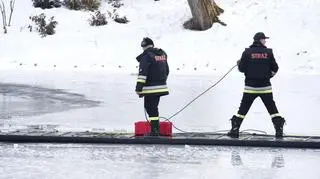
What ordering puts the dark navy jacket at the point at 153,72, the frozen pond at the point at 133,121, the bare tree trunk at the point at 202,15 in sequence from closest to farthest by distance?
the frozen pond at the point at 133,121, the dark navy jacket at the point at 153,72, the bare tree trunk at the point at 202,15

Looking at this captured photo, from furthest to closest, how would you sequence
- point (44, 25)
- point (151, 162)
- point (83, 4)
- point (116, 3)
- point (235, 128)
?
point (116, 3)
point (83, 4)
point (44, 25)
point (235, 128)
point (151, 162)

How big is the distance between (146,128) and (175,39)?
679 inches

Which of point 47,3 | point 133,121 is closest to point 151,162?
point 133,121

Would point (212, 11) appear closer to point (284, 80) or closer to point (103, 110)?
point (284, 80)

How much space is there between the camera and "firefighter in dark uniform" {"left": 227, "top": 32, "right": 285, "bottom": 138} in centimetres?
976

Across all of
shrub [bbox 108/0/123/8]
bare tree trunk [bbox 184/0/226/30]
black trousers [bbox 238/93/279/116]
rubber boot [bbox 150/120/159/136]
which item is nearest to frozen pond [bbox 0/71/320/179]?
rubber boot [bbox 150/120/159/136]

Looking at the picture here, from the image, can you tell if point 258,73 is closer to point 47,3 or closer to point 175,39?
point 175,39

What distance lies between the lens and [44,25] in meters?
29.2

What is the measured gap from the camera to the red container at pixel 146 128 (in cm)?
1002

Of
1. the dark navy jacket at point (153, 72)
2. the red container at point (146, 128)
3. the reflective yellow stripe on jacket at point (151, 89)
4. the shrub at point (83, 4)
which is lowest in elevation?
the red container at point (146, 128)

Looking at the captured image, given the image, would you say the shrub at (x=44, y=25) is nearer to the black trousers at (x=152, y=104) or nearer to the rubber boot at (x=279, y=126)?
the black trousers at (x=152, y=104)

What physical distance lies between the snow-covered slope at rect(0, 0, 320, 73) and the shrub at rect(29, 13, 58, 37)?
0.28 meters

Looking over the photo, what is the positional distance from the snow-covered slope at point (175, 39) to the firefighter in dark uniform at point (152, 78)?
13.7m

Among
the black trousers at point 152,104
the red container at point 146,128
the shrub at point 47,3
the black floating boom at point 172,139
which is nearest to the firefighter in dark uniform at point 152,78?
the black trousers at point 152,104
